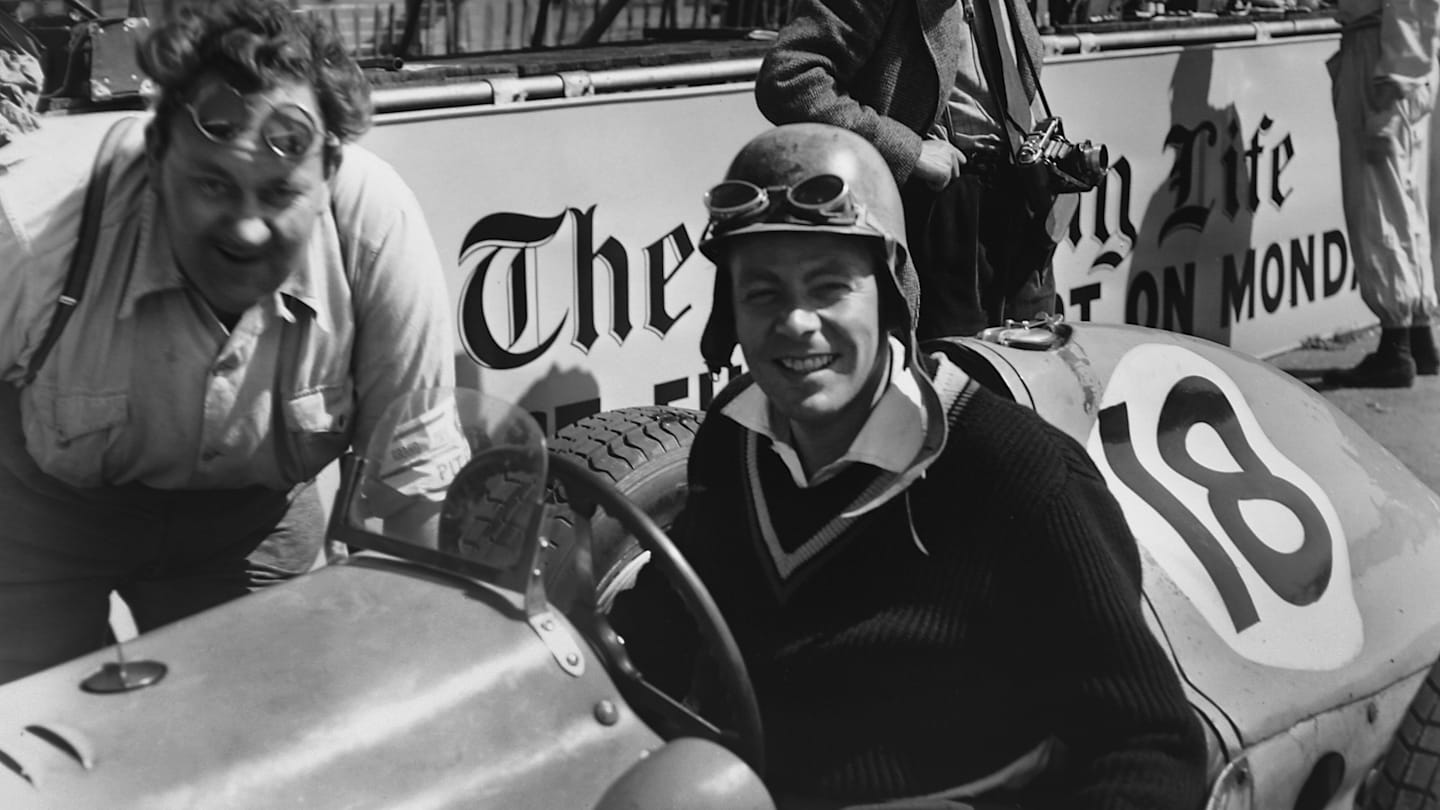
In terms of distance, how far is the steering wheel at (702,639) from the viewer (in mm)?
2293

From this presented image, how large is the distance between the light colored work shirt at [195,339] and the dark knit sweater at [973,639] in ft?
2.75

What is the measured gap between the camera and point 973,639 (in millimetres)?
2340

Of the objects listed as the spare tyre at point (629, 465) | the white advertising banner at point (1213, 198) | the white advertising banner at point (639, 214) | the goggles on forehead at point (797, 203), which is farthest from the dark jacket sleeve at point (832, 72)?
the white advertising banner at point (1213, 198)

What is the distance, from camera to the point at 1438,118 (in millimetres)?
8695

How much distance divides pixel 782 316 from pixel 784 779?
2.08 ft

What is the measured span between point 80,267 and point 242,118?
38 cm

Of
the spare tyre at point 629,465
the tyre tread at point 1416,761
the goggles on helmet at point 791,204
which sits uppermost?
the goggles on helmet at point 791,204

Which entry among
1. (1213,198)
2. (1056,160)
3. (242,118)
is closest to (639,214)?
(1056,160)

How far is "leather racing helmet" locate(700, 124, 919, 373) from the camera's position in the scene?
2352mm

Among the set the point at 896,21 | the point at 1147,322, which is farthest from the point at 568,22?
the point at 896,21

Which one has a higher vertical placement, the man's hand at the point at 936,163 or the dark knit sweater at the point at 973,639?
the man's hand at the point at 936,163

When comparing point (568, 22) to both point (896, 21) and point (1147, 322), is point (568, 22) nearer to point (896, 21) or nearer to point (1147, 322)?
point (1147, 322)

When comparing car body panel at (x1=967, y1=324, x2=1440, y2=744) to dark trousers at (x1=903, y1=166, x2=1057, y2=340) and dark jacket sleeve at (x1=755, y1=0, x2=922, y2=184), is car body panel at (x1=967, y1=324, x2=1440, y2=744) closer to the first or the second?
dark jacket sleeve at (x1=755, y1=0, x2=922, y2=184)

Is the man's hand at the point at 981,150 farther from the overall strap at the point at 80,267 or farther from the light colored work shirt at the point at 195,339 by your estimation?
the overall strap at the point at 80,267
